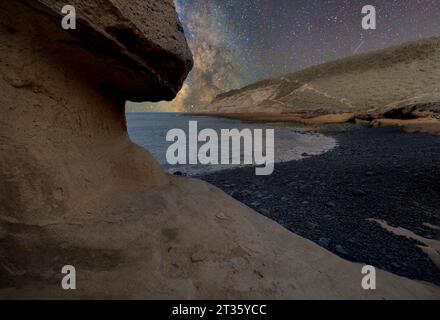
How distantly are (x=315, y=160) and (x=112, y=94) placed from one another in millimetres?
6598

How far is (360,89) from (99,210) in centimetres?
4049

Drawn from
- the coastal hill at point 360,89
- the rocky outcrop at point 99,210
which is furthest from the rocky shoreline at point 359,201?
the coastal hill at point 360,89

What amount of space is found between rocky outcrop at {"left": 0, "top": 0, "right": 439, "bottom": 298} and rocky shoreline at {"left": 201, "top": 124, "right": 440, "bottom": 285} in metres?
1.06

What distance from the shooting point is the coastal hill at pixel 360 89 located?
2452 cm

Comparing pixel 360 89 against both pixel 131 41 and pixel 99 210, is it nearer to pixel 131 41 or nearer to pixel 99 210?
pixel 131 41

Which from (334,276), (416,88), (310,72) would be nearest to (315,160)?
(334,276)

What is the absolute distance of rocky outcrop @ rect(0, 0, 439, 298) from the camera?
4.92 feet

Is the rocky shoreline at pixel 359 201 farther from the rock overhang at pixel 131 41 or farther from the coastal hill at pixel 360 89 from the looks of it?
the coastal hill at pixel 360 89

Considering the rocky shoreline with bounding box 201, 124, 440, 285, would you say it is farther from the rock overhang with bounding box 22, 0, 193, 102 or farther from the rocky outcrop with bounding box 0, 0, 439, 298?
the rock overhang with bounding box 22, 0, 193, 102

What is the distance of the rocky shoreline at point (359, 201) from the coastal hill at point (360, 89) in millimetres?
13630

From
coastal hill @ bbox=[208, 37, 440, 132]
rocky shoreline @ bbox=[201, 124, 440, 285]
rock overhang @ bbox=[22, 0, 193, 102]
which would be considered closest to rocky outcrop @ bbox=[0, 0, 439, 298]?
rock overhang @ bbox=[22, 0, 193, 102]

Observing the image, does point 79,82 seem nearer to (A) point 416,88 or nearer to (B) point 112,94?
(B) point 112,94
